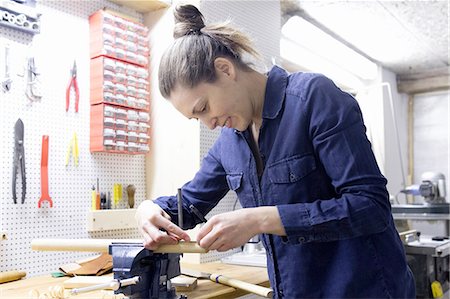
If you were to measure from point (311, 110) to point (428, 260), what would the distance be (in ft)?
5.20

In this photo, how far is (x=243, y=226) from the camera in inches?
36.6

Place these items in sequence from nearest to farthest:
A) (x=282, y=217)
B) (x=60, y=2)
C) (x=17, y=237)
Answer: (x=282, y=217), (x=17, y=237), (x=60, y=2)

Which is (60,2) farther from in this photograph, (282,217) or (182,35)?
(282,217)

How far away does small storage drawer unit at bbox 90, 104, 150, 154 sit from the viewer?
178cm

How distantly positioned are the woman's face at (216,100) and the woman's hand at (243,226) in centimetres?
26

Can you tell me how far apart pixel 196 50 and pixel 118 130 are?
2.89 ft

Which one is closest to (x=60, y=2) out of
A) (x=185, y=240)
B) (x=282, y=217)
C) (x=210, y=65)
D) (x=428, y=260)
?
(x=210, y=65)

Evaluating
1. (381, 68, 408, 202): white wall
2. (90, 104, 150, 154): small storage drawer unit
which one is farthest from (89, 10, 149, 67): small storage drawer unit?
(381, 68, 408, 202): white wall

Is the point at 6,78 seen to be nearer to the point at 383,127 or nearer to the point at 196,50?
the point at 196,50

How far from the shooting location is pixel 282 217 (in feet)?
3.04

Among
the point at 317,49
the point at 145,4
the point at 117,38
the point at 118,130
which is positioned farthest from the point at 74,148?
the point at 317,49

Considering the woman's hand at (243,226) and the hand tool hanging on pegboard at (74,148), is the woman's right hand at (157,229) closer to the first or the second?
the woman's hand at (243,226)

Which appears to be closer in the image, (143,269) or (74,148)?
(143,269)

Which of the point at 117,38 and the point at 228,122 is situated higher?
the point at 117,38
